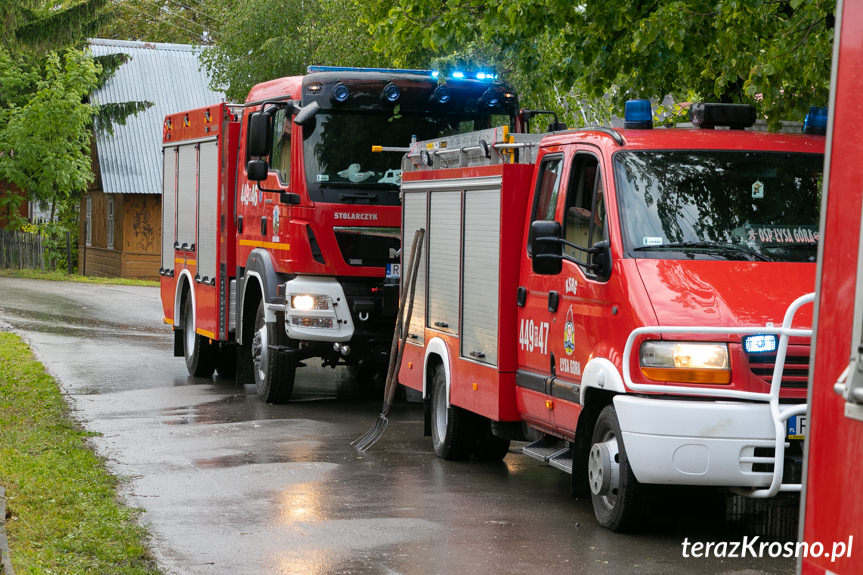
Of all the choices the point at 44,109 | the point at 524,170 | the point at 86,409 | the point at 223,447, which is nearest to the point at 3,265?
the point at 44,109

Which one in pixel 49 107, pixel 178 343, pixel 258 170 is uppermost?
pixel 49 107

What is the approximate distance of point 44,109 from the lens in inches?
1591

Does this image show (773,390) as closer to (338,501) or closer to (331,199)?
(338,501)

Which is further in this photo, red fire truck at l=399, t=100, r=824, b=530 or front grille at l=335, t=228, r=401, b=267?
front grille at l=335, t=228, r=401, b=267

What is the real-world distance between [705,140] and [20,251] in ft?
123

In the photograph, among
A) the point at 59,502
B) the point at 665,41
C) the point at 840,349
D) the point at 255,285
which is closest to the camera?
the point at 840,349

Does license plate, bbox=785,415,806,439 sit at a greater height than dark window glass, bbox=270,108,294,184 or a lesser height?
lesser

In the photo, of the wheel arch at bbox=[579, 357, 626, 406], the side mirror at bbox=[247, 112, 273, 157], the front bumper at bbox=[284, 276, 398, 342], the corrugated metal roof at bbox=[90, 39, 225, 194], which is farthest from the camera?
the corrugated metal roof at bbox=[90, 39, 225, 194]

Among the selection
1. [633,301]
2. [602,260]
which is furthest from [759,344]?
[602,260]

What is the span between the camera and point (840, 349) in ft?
12.6

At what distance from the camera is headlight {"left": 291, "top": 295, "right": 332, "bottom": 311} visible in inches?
526

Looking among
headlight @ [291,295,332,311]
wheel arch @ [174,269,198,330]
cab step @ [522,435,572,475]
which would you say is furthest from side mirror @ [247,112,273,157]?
cab step @ [522,435,572,475]

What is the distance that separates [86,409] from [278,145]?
3294 mm

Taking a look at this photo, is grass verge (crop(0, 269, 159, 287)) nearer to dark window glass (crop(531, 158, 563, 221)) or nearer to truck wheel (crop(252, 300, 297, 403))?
truck wheel (crop(252, 300, 297, 403))
